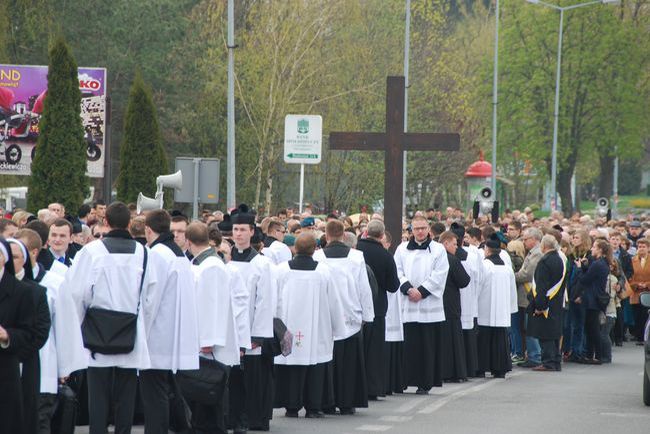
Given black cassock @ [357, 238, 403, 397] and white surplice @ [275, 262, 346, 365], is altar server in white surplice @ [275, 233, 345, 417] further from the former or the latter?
black cassock @ [357, 238, 403, 397]

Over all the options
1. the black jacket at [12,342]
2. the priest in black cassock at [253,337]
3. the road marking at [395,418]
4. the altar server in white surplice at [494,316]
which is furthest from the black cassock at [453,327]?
the black jacket at [12,342]

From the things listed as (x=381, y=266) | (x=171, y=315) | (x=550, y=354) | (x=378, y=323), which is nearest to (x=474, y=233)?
(x=550, y=354)

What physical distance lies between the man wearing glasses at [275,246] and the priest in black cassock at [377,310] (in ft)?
2.76

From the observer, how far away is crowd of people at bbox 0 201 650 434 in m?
10.6

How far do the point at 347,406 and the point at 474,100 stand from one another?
166ft

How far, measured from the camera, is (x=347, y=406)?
15305 millimetres

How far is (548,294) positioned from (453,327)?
9.17ft

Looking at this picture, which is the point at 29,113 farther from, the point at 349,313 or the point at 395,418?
the point at 395,418

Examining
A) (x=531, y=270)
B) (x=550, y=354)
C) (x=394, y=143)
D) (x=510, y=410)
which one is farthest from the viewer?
(x=394, y=143)

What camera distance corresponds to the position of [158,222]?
1192 cm

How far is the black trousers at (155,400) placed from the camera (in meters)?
11.6

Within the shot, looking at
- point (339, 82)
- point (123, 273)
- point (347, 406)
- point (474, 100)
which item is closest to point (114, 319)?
point (123, 273)

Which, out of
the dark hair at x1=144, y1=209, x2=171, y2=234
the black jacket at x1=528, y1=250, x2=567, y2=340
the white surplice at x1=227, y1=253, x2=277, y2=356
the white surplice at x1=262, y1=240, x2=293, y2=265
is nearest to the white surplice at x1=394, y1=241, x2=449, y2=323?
the white surplice at x1=262, y1=240, x2=293, y2=265

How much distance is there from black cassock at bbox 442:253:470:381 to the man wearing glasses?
207 cm
